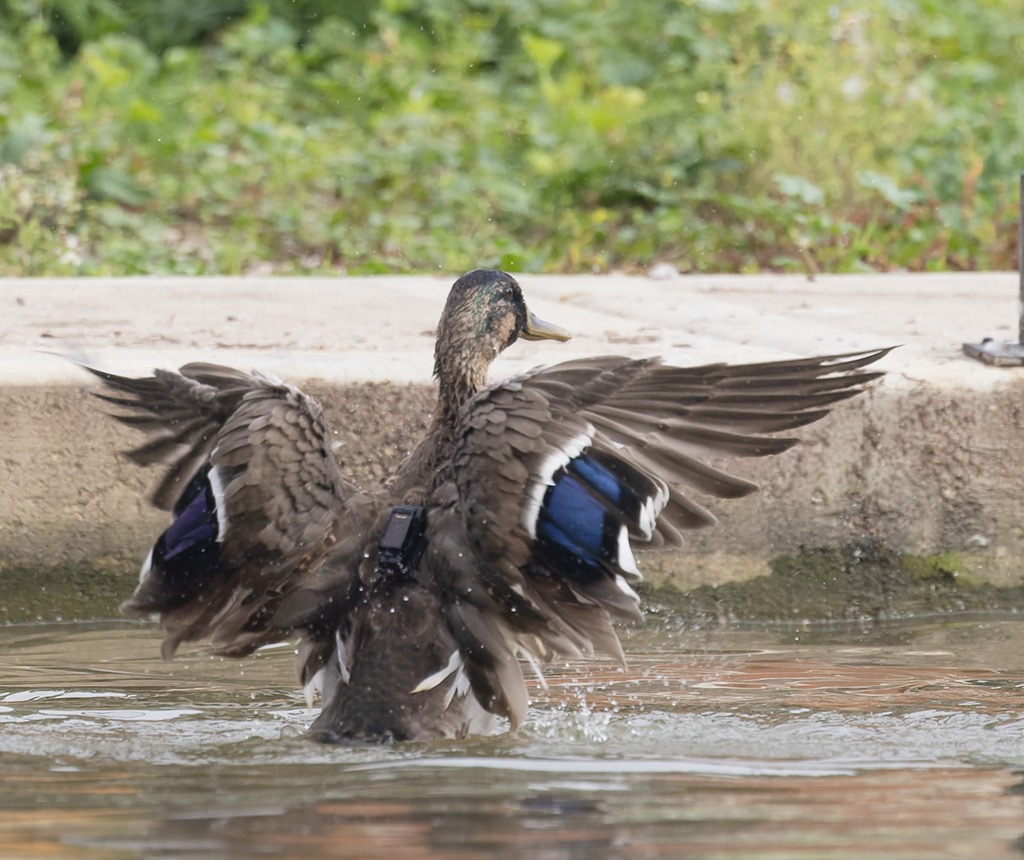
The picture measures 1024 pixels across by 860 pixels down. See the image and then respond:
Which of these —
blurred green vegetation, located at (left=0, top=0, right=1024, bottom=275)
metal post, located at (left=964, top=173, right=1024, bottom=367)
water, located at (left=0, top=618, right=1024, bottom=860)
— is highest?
blurred green vegetation, located at (left=0, top=0, right=1024, bottom=275)

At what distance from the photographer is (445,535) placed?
13.3ft

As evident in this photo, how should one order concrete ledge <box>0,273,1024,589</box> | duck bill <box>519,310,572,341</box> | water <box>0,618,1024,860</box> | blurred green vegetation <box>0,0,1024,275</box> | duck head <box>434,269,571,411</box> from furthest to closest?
blurred green vegetation <box>0,0,1024,275</box> < concrete ledge <box>0,273,1024,589</box> < duck bill <box>519,310,572,341</box> < duck head <box>434,269,571,411</box> < water <box>0,618,1024,860</box>

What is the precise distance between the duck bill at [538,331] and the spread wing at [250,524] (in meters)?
0.71

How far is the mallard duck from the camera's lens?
3879 millimetres

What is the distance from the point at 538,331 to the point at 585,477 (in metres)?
1.01

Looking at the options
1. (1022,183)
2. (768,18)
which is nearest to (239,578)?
(1022,183)

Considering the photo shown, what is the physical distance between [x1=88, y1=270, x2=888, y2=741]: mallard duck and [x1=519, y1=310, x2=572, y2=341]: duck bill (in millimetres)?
580

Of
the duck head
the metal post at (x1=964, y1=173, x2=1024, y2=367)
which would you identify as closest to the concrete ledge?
the metal post at (x1=964, y1=173, x2=1024, y2=367)

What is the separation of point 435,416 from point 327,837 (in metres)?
1.56

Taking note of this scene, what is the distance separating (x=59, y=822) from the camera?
3.27 meters

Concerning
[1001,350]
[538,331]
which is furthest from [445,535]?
[1001,350]

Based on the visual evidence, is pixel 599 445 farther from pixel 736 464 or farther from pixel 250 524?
pixel 736 464

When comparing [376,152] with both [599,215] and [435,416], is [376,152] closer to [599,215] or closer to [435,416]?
[599,215]

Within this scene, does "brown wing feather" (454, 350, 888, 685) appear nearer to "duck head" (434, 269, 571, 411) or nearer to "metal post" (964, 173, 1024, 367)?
"duck head" (434, 269, 571, 411)
